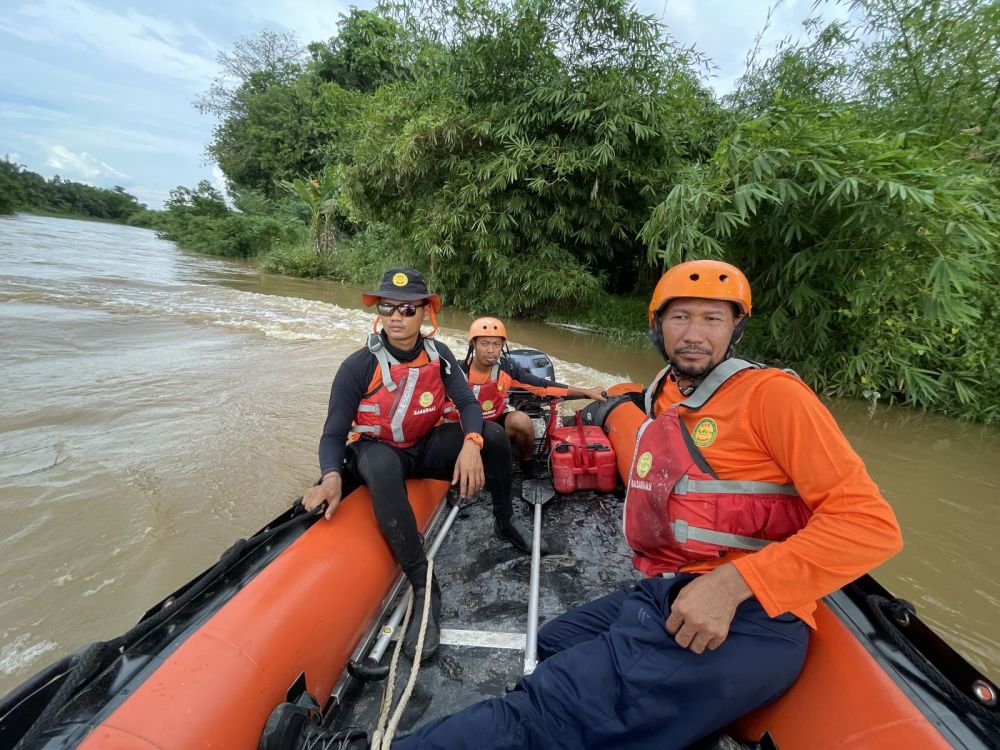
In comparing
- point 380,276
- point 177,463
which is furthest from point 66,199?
point 177,463

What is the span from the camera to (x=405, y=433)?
6.84 feet

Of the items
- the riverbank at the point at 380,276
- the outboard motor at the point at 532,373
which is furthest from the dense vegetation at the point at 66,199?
the outboard motor at the point at 532,373

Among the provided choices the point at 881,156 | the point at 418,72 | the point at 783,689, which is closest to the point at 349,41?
the point at 418,72

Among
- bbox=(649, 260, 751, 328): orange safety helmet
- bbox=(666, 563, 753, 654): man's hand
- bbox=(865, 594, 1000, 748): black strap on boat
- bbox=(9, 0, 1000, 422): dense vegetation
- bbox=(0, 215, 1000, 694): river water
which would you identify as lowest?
bbox=(0, 215, 1000, 694): river water

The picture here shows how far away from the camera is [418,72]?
8.77 meters

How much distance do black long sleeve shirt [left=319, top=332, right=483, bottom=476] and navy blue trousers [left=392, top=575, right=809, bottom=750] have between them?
107 cm

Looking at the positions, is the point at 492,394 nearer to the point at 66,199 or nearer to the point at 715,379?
the point at 715,379

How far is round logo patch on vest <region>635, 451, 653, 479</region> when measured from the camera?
1.34m

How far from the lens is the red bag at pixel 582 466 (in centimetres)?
267

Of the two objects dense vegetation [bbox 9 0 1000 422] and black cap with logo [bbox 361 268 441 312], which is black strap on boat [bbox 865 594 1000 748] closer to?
black cap with logo [bbox 361 268 441 312]

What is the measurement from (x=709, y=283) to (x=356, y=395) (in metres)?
1.42

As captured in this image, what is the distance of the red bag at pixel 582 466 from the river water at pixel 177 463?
1827mm

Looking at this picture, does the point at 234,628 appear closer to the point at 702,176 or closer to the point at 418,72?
the point at 702,176

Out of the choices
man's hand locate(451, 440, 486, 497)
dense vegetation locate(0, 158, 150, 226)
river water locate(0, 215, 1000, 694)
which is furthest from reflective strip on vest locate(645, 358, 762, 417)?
dense vegetation locate(0, 158, 150, 226)
